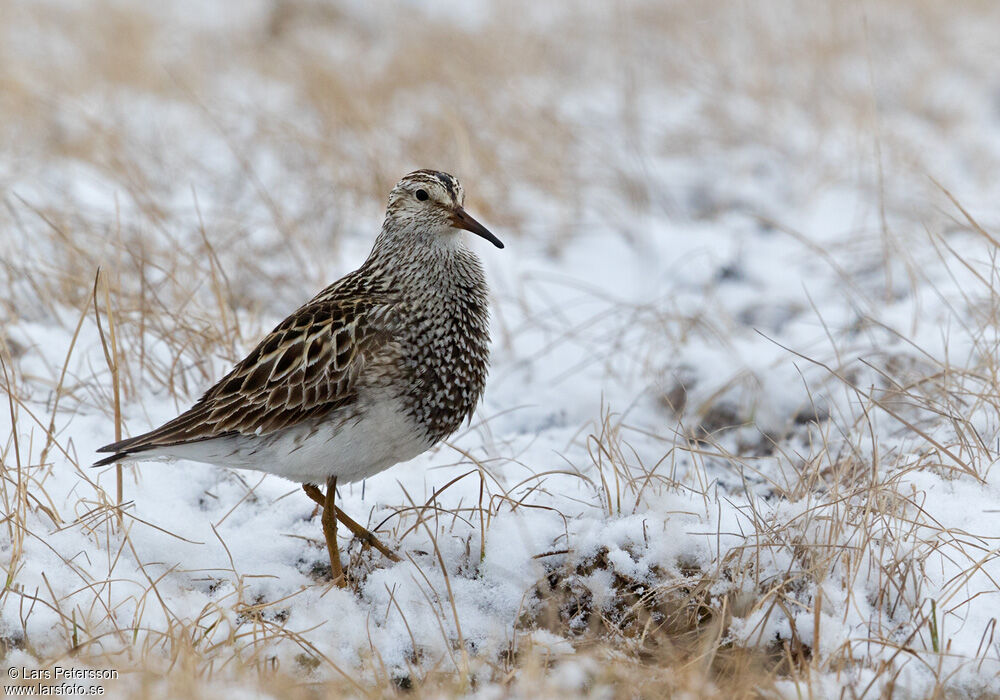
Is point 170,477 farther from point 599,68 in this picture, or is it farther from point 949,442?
point 599,68

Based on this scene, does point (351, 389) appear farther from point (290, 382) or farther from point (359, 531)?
point (359, 531)

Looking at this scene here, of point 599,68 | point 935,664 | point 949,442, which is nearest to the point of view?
point 935,664

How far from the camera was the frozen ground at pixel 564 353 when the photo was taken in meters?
3.58

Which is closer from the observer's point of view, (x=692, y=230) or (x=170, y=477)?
(x=170, y=477)

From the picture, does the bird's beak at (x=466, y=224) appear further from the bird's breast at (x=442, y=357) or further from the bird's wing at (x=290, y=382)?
the bird's wing at (x=290, y=382)

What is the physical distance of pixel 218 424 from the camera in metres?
4.05

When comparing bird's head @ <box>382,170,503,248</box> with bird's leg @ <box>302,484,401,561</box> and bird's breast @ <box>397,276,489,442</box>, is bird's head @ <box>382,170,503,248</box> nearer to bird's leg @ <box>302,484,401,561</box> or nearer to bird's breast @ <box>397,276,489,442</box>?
bird's breast @ <box>397,276,489,442</box>

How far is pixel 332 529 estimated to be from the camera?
162 inches

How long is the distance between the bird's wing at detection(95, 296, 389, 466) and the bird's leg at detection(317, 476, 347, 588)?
0.30 meters

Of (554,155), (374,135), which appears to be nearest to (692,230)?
(554,155)

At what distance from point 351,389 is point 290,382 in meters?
0.24

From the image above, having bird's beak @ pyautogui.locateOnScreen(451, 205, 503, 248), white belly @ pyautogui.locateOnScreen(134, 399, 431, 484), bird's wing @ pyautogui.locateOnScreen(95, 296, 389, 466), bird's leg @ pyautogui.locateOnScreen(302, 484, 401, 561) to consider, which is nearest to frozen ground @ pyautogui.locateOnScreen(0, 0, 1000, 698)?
bird's leg @ pyautogui.locateOnScreen(302, 484, 401, 561)

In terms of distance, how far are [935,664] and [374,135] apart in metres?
6.19

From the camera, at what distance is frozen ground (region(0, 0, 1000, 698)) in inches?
141
